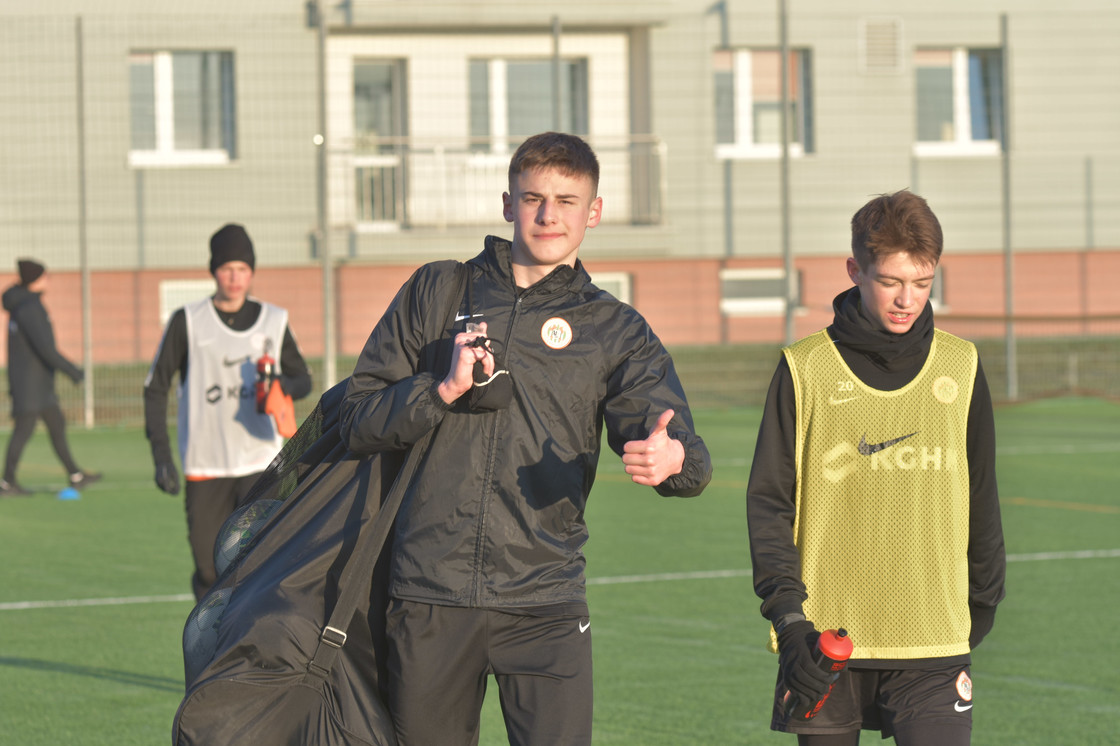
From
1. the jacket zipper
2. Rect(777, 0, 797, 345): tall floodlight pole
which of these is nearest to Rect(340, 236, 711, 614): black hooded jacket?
the jacket zipper

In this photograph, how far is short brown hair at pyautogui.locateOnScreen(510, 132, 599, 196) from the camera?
3.95 metres

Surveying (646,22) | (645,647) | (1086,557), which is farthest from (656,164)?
(645,647)

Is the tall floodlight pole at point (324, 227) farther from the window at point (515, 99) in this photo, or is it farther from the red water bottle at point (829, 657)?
the red water bottle at point (829, 657)

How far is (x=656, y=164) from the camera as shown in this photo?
80.3 feet

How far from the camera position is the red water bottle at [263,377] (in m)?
7.50

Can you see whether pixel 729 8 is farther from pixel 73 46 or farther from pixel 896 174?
pixel 73 46

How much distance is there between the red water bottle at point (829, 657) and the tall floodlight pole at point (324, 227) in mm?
16477

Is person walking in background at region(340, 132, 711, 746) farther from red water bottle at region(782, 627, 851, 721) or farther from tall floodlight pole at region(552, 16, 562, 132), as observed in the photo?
tall floodlight pole at region(552, 16, 562, 132)

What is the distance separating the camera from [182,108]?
80.5ft

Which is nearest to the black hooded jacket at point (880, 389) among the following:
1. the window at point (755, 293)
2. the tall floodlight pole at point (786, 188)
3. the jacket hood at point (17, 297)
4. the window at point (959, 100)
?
the jacket hood at point (17, 297)

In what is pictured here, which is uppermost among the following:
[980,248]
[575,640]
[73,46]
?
[73,46]

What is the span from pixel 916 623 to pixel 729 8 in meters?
22.6

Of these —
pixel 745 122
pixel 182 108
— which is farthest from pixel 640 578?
pixel 745 122

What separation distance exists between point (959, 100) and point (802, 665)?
24650 millimetres
